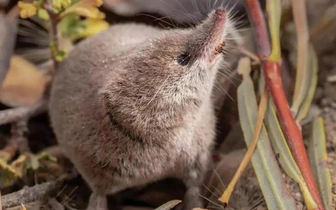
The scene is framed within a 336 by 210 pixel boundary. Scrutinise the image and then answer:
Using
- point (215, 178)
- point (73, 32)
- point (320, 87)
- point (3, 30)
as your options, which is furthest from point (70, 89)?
point (320, 87)

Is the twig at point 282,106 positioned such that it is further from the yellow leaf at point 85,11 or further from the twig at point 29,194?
the twig at point 29,194

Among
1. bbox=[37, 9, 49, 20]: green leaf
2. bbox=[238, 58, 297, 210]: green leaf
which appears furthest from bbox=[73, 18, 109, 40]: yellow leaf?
bbox=[238, 58, 297, 210]: green leaf

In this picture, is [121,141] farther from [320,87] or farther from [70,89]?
[320,87]

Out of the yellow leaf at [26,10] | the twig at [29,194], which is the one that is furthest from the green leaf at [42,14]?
the twig at [29,194]

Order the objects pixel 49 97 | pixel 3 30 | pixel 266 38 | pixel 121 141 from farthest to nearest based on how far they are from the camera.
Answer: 1. pixel 49 97
2. pixel 3 30
3. pixel 266 38
4. pixel 121 141

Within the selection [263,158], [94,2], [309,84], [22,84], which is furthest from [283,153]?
[22,84]

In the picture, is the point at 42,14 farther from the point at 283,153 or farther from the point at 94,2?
the point at 283,153
